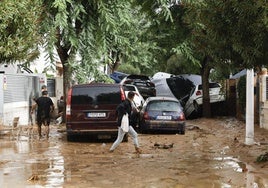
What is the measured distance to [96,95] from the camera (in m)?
15.4

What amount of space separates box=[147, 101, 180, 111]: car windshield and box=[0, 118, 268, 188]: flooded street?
132 cm

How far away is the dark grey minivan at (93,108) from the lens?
15.4 metres

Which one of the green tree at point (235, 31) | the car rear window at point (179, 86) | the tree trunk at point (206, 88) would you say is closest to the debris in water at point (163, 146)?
the green tree at point (235, 31)

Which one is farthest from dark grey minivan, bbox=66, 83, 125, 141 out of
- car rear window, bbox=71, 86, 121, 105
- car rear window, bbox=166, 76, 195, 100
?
car rear window, bbox=166, 76, 195, 100

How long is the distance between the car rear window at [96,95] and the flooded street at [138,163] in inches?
54.0

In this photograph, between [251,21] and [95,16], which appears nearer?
[251,21]

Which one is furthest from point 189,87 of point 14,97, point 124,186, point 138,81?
point 124,186

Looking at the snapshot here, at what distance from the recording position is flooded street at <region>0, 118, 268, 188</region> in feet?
30.6

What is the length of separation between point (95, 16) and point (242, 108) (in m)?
7.86

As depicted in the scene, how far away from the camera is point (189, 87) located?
2983cm

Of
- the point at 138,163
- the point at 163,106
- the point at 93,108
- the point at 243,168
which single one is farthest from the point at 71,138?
the point at 243,168

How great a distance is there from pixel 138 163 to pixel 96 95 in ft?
14.2

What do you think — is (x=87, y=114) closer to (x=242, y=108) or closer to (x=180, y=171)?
(x=180, y=171)

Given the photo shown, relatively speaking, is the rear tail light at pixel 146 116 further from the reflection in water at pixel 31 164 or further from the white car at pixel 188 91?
the white car at pixel 188 91
